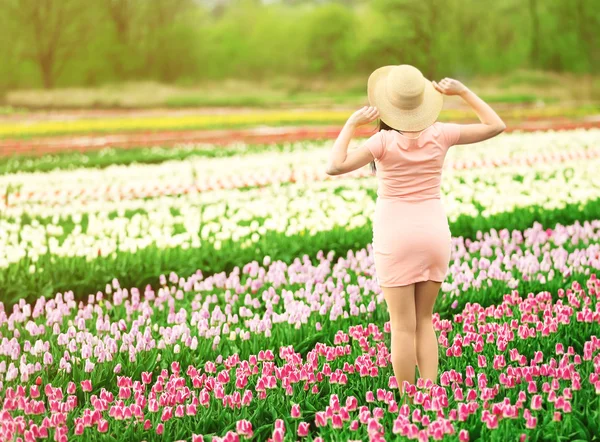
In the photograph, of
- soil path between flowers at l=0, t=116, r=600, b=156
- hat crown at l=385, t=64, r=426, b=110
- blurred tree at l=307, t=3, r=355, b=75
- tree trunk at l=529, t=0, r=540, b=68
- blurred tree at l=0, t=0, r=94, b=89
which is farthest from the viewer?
blurred tree at l=307, t=3, r=355, b=75

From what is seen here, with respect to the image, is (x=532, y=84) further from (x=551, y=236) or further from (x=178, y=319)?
(x=178, y=319)

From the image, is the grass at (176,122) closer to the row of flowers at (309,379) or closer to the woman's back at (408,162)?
the row of flowers at (309,379)

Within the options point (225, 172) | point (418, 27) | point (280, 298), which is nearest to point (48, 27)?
point (418, 27)

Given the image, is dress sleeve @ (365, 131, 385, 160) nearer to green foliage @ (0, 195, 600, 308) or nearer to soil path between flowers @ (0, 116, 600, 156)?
green foliage @ (0, 195, 600, 308)

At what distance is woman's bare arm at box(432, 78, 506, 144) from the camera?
3607 millimetres

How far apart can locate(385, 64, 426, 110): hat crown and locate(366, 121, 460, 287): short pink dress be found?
0.45 ft

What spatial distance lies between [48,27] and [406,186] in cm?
4303

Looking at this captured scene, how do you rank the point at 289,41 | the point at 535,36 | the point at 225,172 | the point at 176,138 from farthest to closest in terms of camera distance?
the point at 289,41
the point at 535,36
the point at 176,138
the point at 225,172

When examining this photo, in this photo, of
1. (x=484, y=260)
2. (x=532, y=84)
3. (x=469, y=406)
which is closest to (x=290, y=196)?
(x=484, y=260)

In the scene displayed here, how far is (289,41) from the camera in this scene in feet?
192

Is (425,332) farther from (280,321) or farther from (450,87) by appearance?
(280,321)

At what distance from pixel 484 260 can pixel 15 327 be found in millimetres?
3097

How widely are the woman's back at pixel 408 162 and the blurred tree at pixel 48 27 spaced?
4176 centimetres

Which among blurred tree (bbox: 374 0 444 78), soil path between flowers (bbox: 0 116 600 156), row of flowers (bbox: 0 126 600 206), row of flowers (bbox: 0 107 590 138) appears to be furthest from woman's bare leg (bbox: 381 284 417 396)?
blurred tree (bbox: 374 0 444 78)
